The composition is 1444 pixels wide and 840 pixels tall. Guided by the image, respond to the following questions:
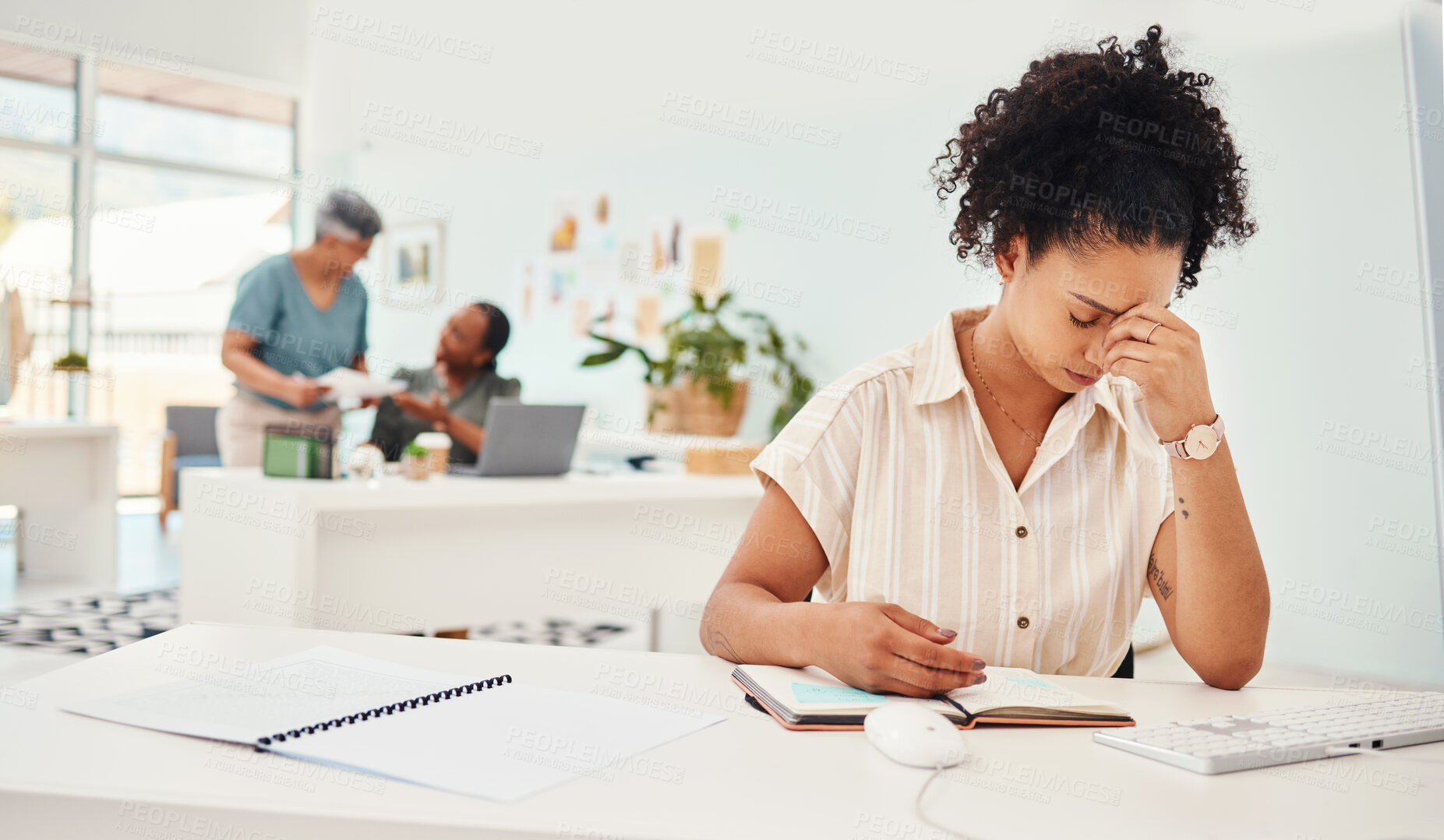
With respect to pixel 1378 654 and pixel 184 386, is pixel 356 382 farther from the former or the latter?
pixel 184 386

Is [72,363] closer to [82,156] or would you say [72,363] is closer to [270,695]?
[82,156]

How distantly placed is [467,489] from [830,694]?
72.4 inches

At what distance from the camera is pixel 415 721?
914 mm

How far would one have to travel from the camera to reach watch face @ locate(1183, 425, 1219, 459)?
121cm

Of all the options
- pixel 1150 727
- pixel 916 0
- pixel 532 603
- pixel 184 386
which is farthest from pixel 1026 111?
pixel 184 386

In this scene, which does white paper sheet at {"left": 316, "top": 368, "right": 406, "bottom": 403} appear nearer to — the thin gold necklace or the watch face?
the thin gold necklace

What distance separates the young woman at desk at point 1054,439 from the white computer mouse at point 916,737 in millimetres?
232

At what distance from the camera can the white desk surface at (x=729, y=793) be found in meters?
0.74

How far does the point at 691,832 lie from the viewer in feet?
2.37

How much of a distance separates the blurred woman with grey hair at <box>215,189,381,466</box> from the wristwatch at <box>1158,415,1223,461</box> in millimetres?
2545

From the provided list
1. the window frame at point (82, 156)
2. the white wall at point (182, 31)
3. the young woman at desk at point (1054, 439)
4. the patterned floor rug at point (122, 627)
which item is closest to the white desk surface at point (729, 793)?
the young woman at desk at point (1054, 439)

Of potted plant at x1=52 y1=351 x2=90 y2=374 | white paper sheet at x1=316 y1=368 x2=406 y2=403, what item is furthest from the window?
white paper sheet at x1=316 y1=368 x2=406 y2=403

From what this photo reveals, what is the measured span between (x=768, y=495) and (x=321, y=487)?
1541 millimetres

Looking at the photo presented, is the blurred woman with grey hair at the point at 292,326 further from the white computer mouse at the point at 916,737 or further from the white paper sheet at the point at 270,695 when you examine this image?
the white computer mouse at the point at 916,737
